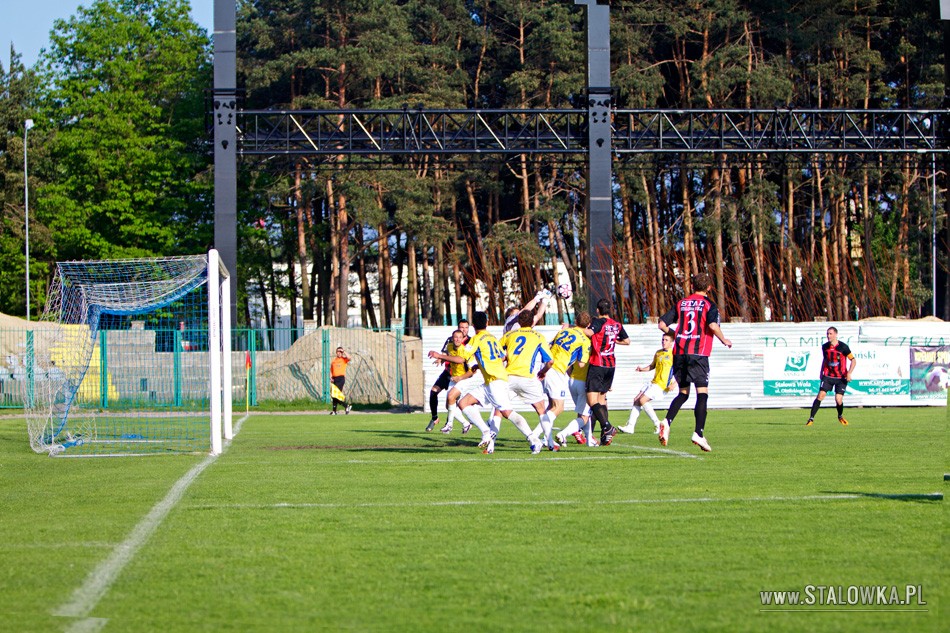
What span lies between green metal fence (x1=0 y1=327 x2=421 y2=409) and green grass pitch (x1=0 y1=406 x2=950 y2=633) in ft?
58.8

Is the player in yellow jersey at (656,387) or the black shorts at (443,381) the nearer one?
the player in yellow jersey at (656,387)

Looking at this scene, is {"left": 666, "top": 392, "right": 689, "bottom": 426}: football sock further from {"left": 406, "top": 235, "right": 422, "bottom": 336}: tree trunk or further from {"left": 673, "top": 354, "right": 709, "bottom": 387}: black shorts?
{"left": 406, "top": 235, "right": 422, "bottom": 336}: tree trunk

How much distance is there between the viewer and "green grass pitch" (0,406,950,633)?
527 cm

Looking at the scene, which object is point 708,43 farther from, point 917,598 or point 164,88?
point 917,598

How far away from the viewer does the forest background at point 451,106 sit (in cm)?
5012

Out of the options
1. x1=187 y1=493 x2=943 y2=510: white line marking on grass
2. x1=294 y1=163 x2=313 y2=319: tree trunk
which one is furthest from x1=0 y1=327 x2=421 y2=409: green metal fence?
x1=187 y1=493 x2=943 y2=510: white line marking on grass

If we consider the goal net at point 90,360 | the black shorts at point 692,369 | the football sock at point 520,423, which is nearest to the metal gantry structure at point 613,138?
the goal net at point 90,360

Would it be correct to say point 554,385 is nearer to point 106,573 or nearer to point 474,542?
point 474,542

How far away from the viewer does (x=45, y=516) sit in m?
8.76

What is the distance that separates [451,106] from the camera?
51406mm

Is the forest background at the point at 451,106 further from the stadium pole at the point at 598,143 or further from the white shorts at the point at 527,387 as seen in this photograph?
the white shorts at the point at 527,387

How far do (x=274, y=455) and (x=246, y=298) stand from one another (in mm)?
46238

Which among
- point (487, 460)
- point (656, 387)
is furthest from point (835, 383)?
point (487, 460)

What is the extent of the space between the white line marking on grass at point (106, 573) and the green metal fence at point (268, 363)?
21888mm
